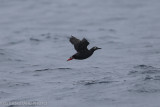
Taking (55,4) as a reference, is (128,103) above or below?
below

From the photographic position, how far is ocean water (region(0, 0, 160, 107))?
15719 mm

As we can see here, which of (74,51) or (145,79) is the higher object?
(74,51)

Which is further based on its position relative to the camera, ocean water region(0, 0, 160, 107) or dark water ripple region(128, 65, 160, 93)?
dark water ripple region(128, 65, 160, 93)

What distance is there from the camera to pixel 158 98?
1515 cm

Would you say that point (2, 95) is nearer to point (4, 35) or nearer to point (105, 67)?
point (105, 67)

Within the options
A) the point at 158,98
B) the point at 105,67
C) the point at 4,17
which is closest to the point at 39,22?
the point at 4,17

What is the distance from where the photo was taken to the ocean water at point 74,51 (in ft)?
51.6

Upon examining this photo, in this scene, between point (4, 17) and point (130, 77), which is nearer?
point (130, 77)

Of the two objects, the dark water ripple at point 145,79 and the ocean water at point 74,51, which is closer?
the ocean water at point 74,51

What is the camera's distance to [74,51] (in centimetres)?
2262

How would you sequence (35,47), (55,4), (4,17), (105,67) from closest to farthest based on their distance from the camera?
(105,67), (35,47), (4,17), (55,4)

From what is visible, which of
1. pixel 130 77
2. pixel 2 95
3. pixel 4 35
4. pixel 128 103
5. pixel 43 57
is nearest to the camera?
pixel 128 103

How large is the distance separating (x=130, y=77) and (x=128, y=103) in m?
2.85

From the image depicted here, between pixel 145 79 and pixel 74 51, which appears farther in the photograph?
pixel 74 51
